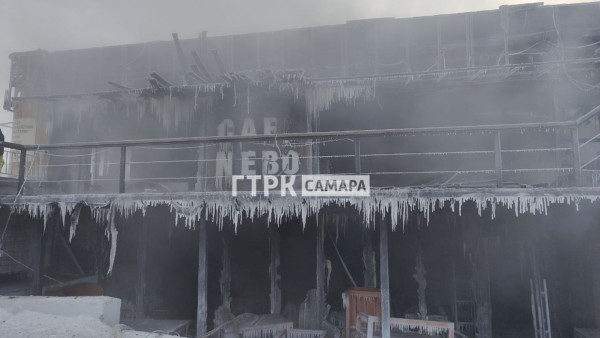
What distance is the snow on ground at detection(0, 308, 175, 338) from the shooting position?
5297 millimetres

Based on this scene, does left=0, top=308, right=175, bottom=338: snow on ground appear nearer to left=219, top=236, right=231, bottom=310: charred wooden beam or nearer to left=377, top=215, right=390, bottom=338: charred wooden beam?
left=219, top=236, right=231, bottom=310: charred wooden beam

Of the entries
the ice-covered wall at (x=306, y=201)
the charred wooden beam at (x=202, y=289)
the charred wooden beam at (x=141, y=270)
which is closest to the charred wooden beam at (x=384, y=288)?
the ice-covered wall at (x=306, y=201)

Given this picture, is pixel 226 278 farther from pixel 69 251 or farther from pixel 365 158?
pixel 365 158

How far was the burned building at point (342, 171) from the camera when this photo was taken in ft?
25.0

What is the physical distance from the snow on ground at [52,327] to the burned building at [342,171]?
1.69 metres

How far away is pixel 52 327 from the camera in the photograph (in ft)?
17.9

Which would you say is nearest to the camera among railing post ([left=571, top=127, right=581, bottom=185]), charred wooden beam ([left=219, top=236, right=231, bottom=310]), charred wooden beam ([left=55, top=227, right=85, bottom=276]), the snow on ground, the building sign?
the snow on ground

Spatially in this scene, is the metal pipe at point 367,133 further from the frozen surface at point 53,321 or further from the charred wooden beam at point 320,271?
the frozen surface at point 53,321

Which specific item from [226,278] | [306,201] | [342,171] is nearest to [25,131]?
[226,278]

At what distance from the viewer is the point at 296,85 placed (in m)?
9.03

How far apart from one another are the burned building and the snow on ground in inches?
66.3

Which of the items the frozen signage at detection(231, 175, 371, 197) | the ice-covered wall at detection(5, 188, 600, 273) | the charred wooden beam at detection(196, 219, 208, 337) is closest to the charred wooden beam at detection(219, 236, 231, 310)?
the charred wooden beam at detection(196, 219, 208, 337)

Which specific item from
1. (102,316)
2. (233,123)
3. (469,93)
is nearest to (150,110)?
(233,123)

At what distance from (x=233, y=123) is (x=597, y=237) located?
898 centimetres
